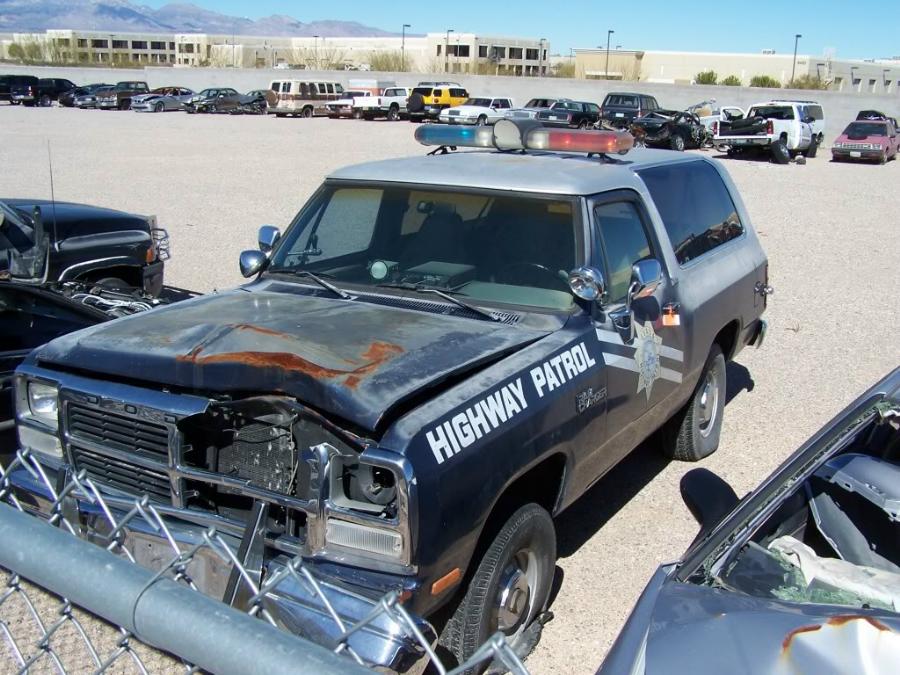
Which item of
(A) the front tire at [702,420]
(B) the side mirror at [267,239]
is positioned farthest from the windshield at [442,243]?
(A) the front tire at [702,420]

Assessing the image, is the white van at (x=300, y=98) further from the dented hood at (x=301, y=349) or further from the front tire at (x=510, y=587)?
the front tire at (x=510, y=587)

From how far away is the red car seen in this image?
90.3ft

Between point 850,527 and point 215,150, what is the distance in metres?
23.4

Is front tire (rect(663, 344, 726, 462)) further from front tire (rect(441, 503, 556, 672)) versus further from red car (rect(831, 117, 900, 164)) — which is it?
red car (rect(831, 117, 900, 164))

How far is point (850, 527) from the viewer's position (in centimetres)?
292

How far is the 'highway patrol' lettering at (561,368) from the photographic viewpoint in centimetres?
350

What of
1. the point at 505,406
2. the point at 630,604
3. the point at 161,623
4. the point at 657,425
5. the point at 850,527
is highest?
the point at 161,623

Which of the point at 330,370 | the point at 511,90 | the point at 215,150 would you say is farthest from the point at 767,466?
the point at 511,90

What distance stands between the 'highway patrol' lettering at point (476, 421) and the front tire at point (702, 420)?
243 cm

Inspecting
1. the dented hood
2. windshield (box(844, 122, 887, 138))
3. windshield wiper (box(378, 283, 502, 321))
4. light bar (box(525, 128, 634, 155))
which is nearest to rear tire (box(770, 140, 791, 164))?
windshield (box(844, 122, 887, 138))

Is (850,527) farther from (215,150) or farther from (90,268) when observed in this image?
A: (215,150)

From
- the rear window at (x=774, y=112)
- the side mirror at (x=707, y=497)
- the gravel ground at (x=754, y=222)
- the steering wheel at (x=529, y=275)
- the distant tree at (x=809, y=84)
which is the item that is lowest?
the gravel ground at (x=754, y=222)

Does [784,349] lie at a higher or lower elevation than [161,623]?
lower

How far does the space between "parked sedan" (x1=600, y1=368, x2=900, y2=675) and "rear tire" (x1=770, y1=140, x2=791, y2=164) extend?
981 inches
